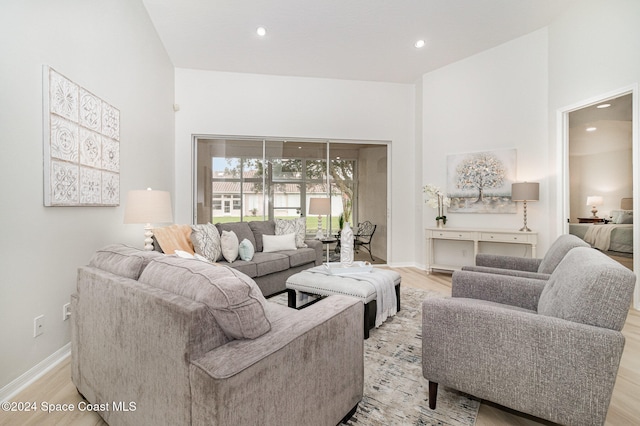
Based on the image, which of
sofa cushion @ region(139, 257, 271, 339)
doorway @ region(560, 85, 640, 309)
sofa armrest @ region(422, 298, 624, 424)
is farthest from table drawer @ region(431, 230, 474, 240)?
sofa cushion @ region(139, 257, 271, 339)

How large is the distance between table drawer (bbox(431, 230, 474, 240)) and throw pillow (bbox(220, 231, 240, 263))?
311cm

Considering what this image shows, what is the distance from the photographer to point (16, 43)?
182 cm

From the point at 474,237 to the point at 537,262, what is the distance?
1869mm

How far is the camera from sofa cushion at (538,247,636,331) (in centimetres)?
119

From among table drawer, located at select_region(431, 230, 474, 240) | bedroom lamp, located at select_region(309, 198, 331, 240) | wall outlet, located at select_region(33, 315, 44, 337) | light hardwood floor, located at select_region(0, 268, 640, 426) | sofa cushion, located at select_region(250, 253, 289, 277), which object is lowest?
light hardwood floor, located at select_region(0, 268, 640, 426)

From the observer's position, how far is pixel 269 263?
3.65 metres

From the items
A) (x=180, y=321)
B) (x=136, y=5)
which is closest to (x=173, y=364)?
(x=180, y=321)

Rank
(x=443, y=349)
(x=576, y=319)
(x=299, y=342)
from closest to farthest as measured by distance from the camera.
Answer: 1. (x=299, y=342)
2. (x=576, y=319)
3. (x=443, y=349)

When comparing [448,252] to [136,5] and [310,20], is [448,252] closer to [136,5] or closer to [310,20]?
[310,20]

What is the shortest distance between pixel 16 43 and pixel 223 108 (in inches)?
133

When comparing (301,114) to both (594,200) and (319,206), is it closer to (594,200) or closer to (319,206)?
(319,206)

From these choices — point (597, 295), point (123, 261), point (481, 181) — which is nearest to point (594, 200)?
Result: point (481, 181)

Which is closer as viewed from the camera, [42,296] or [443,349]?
[443,349]

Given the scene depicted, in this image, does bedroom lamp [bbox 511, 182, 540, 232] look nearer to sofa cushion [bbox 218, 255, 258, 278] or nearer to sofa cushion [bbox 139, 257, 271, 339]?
sofa cushion [bbox 218, 255, 258, 278]
